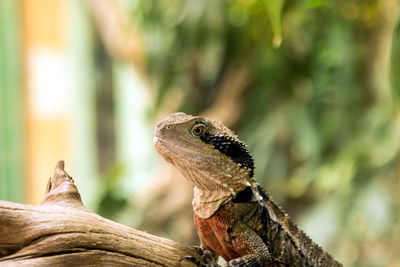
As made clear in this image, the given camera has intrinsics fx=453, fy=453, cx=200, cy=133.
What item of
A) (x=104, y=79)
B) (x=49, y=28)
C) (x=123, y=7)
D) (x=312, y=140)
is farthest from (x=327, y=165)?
(x=49, y=28)

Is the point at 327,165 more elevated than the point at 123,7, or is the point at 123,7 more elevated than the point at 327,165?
the point at 123,7

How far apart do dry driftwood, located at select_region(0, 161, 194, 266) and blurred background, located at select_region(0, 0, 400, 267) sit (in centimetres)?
206

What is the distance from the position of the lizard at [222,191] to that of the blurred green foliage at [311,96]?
1746 mm

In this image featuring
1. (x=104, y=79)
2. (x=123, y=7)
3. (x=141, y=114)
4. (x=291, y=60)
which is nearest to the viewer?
(x=291, y=60)

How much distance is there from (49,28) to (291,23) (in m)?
2.88

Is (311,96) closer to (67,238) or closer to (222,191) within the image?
(222,191)

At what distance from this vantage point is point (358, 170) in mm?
3484

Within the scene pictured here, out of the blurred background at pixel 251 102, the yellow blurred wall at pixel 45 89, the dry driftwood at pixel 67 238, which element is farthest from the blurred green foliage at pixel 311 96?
the dry driftwood at pixel 67 238

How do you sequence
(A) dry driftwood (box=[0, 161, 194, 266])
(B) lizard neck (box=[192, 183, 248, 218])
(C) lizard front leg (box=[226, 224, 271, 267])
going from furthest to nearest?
(B) lizard neck (box=[192, 183, 248, 218]) < (C) lizard front leg (box=[226, 224, 271, 267]) < (A) dry driftwood (box=[0, 161, 194, 266])

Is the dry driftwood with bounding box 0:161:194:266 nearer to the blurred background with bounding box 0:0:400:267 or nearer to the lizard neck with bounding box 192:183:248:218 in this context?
the lizard neck with bounding box 192:183:248:218

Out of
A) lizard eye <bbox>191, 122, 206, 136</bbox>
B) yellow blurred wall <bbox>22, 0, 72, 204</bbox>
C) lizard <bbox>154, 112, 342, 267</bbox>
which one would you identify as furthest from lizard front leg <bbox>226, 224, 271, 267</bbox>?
yellow blurred wall <bbox>22, 0, 72, 204</bbox>

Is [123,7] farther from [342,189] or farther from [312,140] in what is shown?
[342,189]

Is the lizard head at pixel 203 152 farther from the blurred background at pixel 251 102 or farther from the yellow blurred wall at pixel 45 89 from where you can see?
the yellow blurred wall at pixel 45 89

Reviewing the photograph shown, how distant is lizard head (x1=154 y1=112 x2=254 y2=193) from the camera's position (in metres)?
1.63
